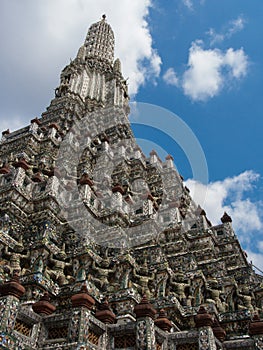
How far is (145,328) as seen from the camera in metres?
8.37

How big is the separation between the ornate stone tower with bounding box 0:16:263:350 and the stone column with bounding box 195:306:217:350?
0.08ft

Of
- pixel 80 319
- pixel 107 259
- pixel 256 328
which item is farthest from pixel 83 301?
pixel 107 259

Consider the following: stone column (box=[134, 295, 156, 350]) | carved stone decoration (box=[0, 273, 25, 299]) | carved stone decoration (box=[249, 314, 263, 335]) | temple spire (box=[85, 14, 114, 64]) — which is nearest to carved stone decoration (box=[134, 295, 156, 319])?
stone column (box=[134, 295, 156, 350])

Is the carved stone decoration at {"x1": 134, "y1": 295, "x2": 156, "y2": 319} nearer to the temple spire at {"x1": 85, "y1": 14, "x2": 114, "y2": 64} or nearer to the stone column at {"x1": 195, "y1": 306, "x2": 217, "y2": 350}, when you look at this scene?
the stone column at {"x1": 195, "y1": 306, "x2": 217, "y2": 350}

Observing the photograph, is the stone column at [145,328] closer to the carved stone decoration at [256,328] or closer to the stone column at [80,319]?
the stone column at [80,319]

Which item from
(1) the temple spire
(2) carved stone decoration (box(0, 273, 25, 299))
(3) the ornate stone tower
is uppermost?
(1) the temple spire

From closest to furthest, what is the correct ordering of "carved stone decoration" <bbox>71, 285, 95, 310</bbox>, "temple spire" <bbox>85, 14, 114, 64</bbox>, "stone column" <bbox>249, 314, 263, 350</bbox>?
"carved stone decoration" <bbox>71, 285, 95, 310</bbox>, "stone column" <bbox>249, 314, 263, 350</bbox>, "temple spire" <bbox>85, 14, 114, 64</bbox>

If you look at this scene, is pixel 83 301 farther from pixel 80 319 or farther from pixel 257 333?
pixel 257 333

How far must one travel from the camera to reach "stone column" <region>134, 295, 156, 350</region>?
8.17m

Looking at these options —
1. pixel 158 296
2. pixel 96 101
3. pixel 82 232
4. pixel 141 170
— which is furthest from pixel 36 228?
pixel 96 101

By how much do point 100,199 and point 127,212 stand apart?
2.19 metres

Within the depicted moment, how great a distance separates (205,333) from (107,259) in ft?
24.9

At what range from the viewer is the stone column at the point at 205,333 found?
8422 millimetres

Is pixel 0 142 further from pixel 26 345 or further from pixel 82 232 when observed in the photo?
pixel 26 345
